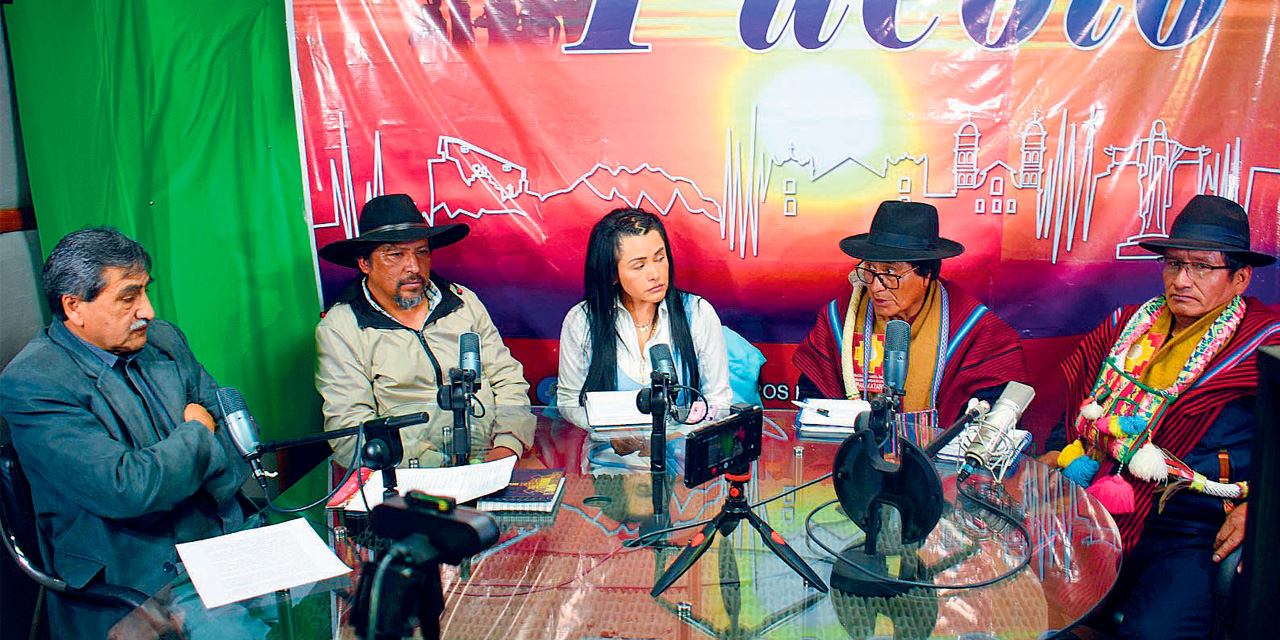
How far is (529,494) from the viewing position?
270 cm

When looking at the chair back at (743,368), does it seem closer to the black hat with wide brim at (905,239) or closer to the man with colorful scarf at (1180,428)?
Result: the black hat with wide brim at (905,239)

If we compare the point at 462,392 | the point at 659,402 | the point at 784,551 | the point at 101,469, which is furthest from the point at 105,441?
the point at 784,551

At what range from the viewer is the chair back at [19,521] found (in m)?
2.55

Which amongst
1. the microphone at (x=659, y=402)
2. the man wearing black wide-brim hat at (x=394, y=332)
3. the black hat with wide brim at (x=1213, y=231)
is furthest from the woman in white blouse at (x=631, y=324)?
the black hat with wide brim at (x=1213, y=231)

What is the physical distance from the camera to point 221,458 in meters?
2.84

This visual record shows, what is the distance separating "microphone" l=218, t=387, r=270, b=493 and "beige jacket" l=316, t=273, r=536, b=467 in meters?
1.16

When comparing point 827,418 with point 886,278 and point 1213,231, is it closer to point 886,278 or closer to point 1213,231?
point 886,278

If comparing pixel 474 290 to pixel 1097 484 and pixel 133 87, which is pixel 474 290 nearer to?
pixel 133 87

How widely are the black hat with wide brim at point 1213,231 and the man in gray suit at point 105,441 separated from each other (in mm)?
3476

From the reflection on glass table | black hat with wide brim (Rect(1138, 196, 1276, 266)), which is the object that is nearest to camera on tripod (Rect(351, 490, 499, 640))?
the reflection on glass table

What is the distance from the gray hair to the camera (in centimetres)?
270

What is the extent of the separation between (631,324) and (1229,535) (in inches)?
94.7

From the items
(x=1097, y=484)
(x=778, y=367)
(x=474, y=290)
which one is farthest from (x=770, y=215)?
(x=1097, y=484)

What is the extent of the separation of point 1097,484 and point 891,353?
4.37ft
